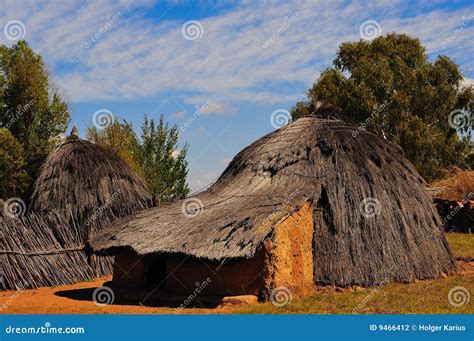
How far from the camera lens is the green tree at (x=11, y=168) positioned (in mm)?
26250

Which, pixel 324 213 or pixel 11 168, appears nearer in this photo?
pixel 324 213

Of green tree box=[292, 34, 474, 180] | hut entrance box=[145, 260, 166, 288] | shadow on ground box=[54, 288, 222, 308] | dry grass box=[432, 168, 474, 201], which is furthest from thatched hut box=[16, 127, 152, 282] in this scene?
green tree box=[292, 34, 474, 180]

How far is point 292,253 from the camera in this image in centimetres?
1234

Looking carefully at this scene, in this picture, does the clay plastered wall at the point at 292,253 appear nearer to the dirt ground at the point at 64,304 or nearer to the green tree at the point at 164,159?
the dirt ground at the point at 64,304

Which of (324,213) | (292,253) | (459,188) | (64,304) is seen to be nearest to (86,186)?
(64,304)

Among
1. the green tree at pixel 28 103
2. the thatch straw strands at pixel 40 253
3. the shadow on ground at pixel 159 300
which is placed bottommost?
the shadow on ground at pixel 159 300

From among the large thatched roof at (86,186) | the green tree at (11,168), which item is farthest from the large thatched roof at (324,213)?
the green tree at (11,168)

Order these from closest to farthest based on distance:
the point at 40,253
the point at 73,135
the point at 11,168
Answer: the point at 40,253, the point at 73,135, the point at 11,168

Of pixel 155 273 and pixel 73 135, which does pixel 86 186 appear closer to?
pixel 73 135

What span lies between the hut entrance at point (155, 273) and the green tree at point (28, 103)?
1549 centimetres

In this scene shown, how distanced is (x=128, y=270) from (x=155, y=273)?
2.07ft

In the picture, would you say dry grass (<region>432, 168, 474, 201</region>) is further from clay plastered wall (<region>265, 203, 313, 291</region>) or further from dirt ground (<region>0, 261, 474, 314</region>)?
clay plastered wall (<region>265, 203, 313, 291</region>)

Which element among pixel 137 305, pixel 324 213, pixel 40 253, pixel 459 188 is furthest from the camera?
pixel 459 188

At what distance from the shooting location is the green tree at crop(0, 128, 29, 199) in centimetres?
2625
